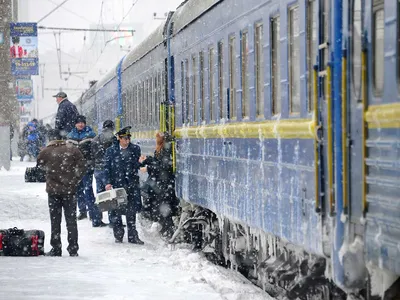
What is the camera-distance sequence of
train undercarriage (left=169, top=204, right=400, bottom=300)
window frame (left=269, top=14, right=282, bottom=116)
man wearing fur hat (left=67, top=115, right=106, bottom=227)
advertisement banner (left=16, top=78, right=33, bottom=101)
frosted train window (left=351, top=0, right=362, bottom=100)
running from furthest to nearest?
advertisement banner (left=16, top=78, right=33, bottom=101) < man wearing fur hat (left=67, top=115, right=106, bottom=227) < window frame (left=269, top=14, right=282, bottom=116) < train undercarriage (left=169, top=204, right=400, bottom=300) < frosted train window (left=351, top=0, right=362, bottom=100)

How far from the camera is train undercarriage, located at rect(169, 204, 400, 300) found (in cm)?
758

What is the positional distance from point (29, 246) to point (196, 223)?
7.95 feet

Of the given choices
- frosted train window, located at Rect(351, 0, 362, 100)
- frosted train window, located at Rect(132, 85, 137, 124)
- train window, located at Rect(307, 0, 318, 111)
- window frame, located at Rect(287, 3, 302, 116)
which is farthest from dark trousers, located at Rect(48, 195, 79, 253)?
frosted train window, located at Rect(132, 85, 137, 124)

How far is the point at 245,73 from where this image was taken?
947 cm

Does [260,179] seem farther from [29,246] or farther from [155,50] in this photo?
[155,50]

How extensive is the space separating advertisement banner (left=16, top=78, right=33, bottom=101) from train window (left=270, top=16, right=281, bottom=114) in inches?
1491

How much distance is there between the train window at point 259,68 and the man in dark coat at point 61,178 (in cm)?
398

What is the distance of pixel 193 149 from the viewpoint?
1252 cm

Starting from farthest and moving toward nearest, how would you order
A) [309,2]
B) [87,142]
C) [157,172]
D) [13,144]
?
[13,144] → [87,142] → [157,172] → [309,2]

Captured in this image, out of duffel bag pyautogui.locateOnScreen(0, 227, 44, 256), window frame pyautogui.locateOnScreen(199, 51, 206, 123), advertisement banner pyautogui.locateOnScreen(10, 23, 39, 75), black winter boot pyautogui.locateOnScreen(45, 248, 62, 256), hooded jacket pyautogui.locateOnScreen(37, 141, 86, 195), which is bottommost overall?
black winter boot pyautogui.locateOnScreen(45, 248, 62, 256)

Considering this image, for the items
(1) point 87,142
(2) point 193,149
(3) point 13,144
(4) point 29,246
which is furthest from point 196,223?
(3) point 13,144

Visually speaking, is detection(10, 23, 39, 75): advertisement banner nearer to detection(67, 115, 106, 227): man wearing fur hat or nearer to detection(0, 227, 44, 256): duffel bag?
detection(67, 115, 106, 227): man wearing fur hat

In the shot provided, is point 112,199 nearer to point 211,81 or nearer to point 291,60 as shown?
point 211,81

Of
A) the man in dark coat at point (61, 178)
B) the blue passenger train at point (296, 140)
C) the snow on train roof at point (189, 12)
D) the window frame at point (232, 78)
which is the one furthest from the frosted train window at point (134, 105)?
the window frame at point (232, 78)
